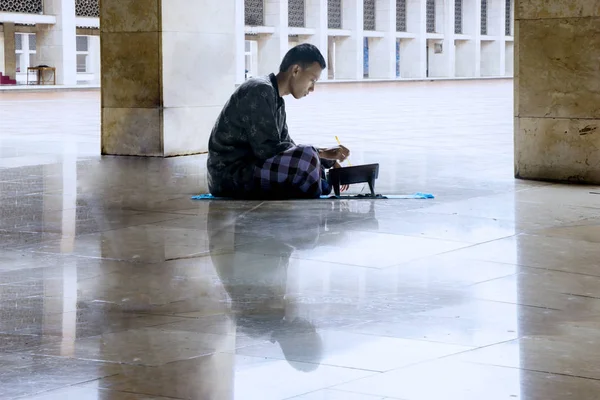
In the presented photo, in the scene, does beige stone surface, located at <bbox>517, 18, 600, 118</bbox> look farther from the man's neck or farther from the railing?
the railing

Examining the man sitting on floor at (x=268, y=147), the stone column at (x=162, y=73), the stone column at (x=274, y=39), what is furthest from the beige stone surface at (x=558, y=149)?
the stone column at (x=274, y=39)

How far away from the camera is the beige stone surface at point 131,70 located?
38.5 ft

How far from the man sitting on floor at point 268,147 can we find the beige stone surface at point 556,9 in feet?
7.93

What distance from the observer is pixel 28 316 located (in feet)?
14.2

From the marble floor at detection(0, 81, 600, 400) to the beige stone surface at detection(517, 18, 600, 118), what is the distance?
2.51ft

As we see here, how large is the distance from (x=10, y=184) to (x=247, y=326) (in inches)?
213

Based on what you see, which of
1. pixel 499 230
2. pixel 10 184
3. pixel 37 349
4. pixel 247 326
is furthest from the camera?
pixel 10 184

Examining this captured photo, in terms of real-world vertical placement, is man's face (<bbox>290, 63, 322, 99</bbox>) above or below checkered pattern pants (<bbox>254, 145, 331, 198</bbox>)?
above

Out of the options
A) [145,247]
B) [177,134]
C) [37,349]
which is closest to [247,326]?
[37,349]

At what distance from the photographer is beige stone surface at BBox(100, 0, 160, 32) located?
38.1 feet

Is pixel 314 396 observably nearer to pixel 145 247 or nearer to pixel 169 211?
pixel 145 247

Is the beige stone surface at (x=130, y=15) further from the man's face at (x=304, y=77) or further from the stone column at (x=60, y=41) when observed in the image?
the stone column at (x=60, y=41)

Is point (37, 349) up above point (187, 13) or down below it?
below

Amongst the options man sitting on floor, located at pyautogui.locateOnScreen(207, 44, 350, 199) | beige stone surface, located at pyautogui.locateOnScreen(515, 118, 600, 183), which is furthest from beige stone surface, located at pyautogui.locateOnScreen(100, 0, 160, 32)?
beige stone surface, located at pyautogui.locateOnScreen(515, 118, 600, 183)
